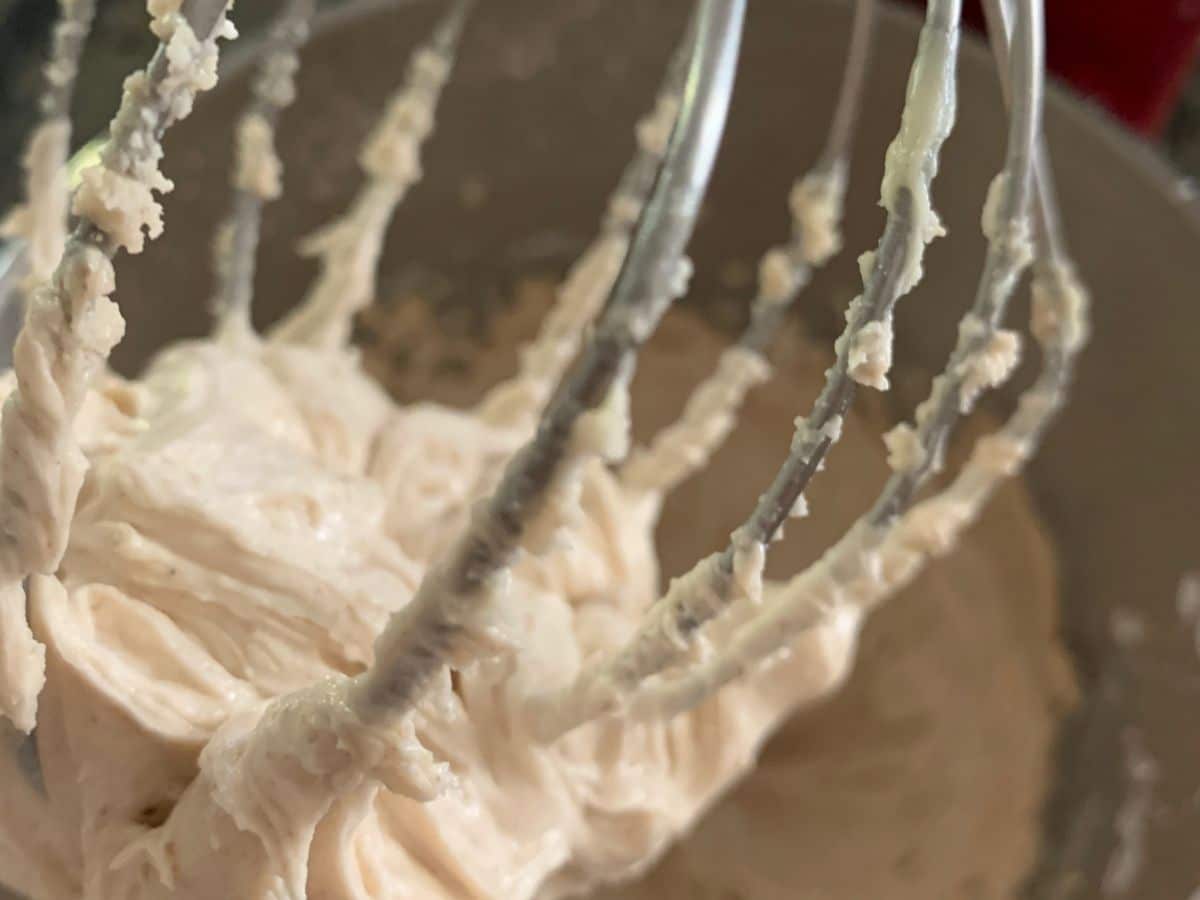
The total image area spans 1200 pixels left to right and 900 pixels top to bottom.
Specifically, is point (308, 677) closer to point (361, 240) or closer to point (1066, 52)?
point (361, 240)

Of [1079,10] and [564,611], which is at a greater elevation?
[1079,10]

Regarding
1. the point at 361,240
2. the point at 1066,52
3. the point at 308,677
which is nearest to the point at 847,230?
the point at 1066,52

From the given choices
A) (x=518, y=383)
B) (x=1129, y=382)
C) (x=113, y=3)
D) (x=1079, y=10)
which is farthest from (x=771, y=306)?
(x=113, y=3)

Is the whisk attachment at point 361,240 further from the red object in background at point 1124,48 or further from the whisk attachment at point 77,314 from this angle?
the red object in background at point 1124,48

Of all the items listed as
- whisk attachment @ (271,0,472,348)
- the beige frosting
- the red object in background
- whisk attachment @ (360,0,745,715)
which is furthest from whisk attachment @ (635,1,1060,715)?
the red object in background

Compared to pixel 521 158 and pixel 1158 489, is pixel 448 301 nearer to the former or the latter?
pixel 521 158

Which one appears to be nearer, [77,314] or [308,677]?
[77,314]

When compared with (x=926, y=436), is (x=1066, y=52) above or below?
above
